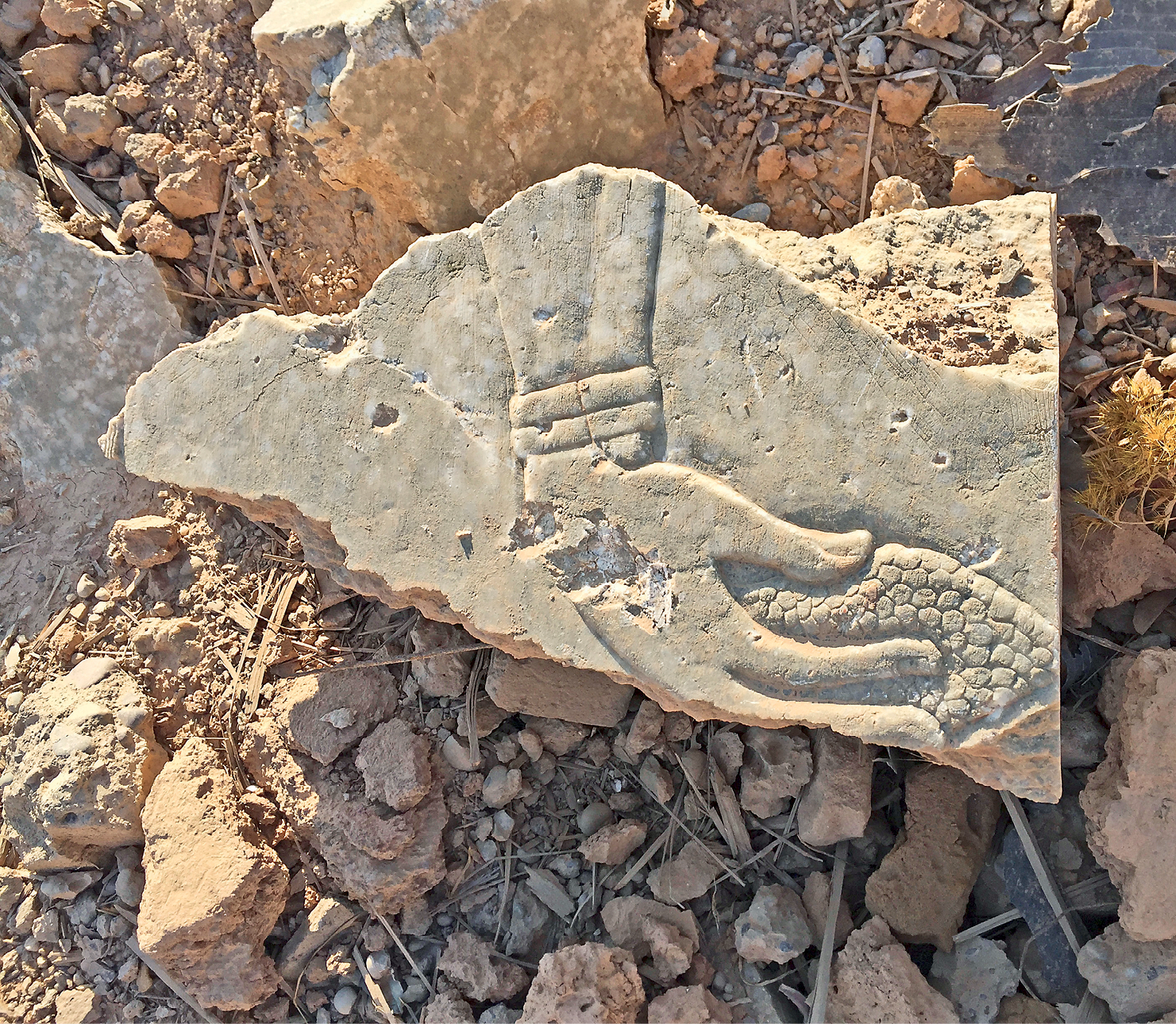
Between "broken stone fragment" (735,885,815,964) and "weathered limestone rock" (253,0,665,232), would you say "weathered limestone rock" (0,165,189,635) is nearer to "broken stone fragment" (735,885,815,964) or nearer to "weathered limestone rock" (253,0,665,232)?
"weathered limestone rock" (253,0,665,232)

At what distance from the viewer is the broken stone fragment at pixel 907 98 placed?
2.79 m

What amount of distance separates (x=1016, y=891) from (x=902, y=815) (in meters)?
0.35

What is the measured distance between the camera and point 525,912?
9.67ft

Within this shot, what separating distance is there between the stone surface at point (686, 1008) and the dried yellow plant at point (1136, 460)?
1.66m

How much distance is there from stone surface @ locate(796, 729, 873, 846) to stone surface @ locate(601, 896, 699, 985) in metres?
0.44

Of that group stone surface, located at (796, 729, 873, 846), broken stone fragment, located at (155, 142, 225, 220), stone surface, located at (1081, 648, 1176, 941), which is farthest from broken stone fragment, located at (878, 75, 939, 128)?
broken stone fragment, located at (155, 142, 225, 220)

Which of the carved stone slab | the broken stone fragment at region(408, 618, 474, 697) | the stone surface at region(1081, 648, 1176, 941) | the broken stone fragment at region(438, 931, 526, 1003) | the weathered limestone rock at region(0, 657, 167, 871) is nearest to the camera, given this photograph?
the carved stone slab

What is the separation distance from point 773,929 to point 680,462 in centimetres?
135

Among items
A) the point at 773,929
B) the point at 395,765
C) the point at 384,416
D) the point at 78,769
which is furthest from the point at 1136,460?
the point at 78,769

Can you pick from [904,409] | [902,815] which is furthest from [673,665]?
[902,815]

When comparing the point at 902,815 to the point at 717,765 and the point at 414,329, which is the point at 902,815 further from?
the point at 414,329

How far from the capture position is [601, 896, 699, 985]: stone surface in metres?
2.72

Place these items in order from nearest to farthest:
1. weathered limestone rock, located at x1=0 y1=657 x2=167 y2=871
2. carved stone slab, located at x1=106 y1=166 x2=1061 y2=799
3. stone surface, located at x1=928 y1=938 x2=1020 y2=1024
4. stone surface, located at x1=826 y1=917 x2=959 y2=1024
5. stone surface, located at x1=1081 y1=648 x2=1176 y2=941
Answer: carved stone slab, located at x1=106 y1=166 x2=1061 y2=799, stone surface, located at x1=1081 y1=648 x2=1176 y2=941, stone surface, located at x1=826 y1=917 x2=959 y2=1024, stone surface, located at x1=928 y1=938 x2=1020 y2=1024, weathered limestone rock, located at x1=0 y1=657 x2=167 y2=871

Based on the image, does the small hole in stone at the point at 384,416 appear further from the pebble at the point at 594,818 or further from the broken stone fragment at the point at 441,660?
the pebble at the point at 594,818
